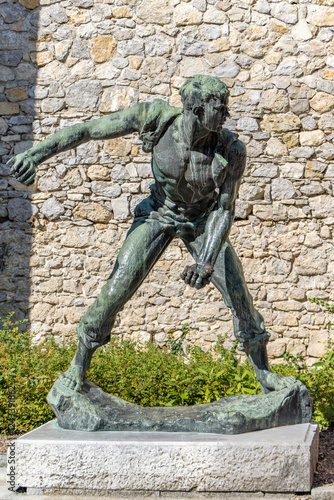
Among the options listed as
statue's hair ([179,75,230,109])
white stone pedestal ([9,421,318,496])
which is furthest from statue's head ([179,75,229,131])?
white stone pedestal ([9,421,318,496])

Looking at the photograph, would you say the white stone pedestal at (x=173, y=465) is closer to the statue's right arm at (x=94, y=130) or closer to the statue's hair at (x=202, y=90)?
the statue's right arm at (x=94, y=130)

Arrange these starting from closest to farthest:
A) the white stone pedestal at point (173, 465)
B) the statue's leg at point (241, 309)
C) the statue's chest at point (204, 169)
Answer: the white stone pedestal at point (173, 465)
the statue's chest at point (204, 169)
the statue's leg at point (241, 309)

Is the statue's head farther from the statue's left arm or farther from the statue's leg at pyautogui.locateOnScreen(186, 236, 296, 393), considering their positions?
the statue's leg at pyautogui.locateOnScreen(186, 236, 296, 393)

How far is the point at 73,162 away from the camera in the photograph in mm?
6996

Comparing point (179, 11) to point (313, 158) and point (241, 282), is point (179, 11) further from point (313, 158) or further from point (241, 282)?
point (241, 282)

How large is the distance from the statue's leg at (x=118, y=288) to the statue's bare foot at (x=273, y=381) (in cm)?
92

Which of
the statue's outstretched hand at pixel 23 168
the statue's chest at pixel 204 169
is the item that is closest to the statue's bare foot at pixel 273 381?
the statue's chest at pixel 204 169

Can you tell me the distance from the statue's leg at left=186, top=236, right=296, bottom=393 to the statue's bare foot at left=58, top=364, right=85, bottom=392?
2.97 feet

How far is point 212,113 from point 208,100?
69 mm

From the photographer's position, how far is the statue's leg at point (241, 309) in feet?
10.5

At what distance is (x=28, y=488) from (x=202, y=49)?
563 centimetres

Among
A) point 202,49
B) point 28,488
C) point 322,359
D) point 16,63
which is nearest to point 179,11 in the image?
point 202,49

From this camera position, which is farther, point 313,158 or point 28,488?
point 313,158

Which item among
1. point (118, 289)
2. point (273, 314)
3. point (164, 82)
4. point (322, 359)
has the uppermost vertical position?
point (164, 82)
